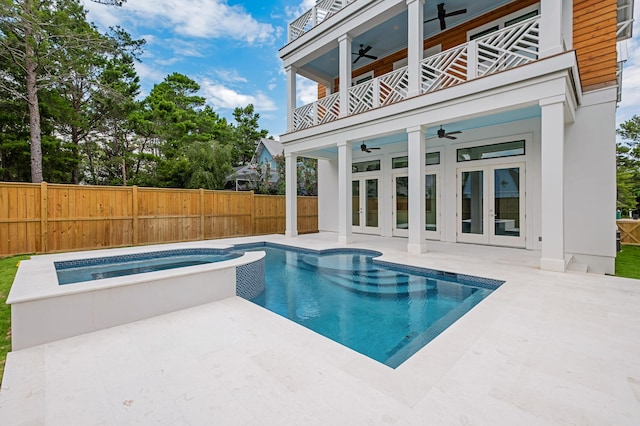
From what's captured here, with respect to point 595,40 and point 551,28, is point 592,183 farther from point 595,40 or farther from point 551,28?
point 551,28

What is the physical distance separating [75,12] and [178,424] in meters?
16.1

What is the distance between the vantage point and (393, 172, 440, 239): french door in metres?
9.68

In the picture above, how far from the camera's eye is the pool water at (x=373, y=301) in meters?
3.40

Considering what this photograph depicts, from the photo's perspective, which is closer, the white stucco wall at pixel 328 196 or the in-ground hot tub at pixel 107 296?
the in-ground hot tub at pixel 107 296

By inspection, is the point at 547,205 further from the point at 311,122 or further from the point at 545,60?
the point at 311,122

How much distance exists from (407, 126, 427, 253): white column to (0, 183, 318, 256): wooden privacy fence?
259 inches

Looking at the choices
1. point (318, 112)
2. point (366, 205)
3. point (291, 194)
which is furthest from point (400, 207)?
point (318, 112)

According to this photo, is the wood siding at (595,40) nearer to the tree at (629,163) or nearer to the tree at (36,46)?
the tree at (36,46)

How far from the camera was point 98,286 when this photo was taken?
3361mm

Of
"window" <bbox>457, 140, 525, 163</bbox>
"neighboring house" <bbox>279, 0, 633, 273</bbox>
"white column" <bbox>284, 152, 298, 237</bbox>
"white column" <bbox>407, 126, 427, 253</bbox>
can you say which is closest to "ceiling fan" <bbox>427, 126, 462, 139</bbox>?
"neighboring house" <bbox>279, 0, 633, 273</bbox>

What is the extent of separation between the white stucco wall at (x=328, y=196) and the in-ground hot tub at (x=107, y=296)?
850cm

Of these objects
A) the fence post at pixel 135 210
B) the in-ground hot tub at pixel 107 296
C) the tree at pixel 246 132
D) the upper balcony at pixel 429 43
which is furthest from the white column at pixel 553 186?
the tree at pixel 246 132

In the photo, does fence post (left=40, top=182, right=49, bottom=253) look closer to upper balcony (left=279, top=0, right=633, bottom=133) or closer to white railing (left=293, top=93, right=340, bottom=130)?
upper balcony (left=279, top=0, right=633, bottom=133)

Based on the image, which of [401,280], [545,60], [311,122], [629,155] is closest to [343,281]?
[401,280]
